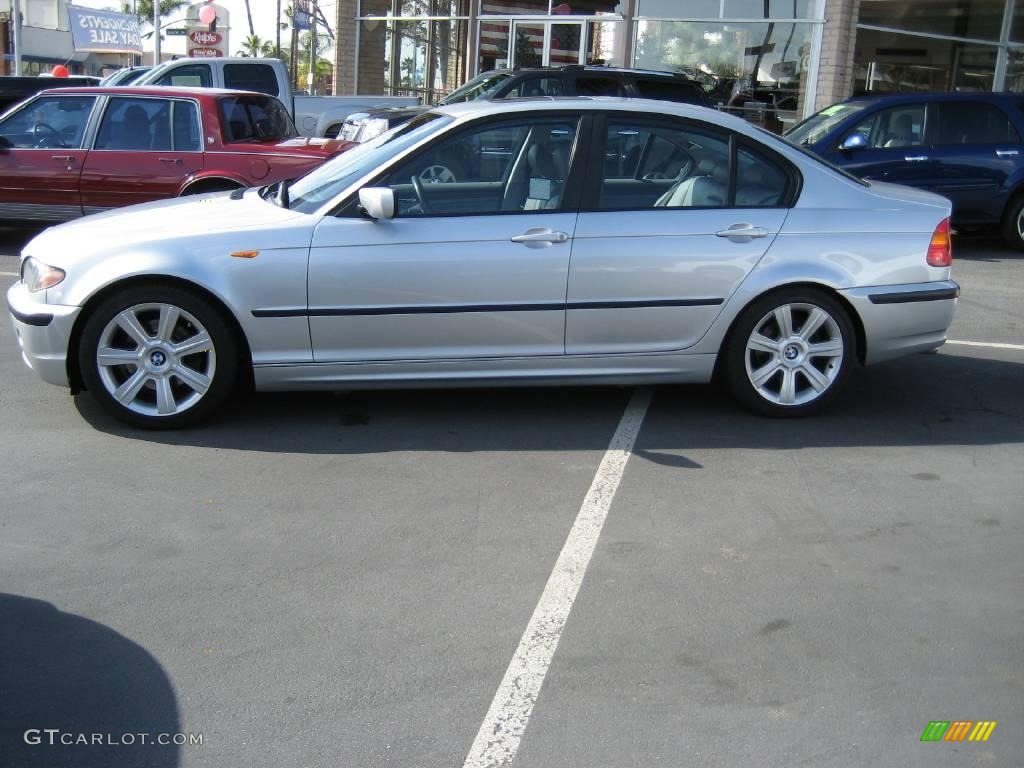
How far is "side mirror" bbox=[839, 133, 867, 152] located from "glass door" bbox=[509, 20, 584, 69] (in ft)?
34.9

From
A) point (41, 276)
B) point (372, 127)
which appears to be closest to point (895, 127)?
point (372, 127)

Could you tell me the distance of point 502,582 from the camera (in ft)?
13.5

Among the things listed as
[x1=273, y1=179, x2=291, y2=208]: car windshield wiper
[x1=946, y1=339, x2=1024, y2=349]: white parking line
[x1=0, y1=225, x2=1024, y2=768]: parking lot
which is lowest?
[x1=0, y1=225, x2=1024, y2=768]: parking lot

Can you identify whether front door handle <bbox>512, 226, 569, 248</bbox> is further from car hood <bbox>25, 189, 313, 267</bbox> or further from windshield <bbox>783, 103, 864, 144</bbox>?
windshield <bbox>783, 103, 864, 144</bbox>

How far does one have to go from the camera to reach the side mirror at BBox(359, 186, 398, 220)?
5438mm

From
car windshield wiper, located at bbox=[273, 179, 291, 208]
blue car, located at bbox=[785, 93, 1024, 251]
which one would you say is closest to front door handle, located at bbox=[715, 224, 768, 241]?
car windshield wiper, located at bbox=[273, 179, 291, 208]

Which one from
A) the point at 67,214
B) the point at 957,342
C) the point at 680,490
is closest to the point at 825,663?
the point at 680,490

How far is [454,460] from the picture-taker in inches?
212

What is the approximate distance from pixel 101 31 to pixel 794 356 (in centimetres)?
4560

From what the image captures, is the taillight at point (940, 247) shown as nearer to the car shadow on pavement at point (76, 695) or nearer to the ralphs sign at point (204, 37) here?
the car shadow on pavement at point (76, 695)

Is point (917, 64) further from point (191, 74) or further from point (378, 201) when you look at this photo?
point (378, 201)

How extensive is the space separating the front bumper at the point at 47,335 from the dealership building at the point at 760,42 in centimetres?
1632

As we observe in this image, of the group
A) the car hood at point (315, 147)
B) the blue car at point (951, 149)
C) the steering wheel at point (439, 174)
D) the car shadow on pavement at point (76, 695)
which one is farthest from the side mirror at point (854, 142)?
the car shadow on pavement at point (76, 695)

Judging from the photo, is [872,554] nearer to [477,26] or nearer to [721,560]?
[721,560]
